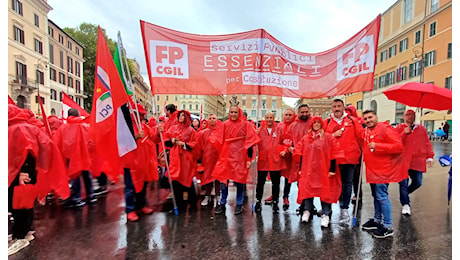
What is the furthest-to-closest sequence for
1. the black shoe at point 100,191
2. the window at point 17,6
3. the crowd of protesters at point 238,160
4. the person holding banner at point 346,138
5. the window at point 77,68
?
the window at point 77,68 < the window at point 17,6 < the black shoe at point 100,191 < the person holding banner at point 346,138 < the crowd of protesters at point 238,160

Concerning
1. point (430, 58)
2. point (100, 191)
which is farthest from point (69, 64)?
point (430, 58)

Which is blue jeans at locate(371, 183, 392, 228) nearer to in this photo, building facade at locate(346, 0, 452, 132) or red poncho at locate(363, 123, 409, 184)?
red poncho at locate(363, 123, 409, 184)

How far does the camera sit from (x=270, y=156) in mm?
4477

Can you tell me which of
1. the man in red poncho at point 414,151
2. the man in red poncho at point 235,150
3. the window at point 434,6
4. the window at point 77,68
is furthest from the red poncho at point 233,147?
the window at point 77,68

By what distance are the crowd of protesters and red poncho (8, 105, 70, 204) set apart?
0.04ft

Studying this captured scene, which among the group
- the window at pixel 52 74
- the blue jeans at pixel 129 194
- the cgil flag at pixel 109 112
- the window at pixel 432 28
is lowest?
the blue jeans at pixel 129 194

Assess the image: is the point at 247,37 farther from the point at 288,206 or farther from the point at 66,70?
the point at 66,70

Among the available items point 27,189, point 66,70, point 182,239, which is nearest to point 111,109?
point 27,189

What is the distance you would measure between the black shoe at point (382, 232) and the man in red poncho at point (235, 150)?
6.67ft

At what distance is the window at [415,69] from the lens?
86.6ft

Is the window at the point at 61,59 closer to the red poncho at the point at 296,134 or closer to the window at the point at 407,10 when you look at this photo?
the red poncho at the point at 296,134

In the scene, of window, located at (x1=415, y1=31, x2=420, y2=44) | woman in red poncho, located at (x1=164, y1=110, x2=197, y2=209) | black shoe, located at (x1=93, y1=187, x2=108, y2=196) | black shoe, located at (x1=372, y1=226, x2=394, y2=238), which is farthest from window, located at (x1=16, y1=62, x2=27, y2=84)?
window, located at (x1=415, y1=31, x2=420, y2=44)

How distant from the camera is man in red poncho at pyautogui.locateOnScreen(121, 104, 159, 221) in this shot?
4.00 metres

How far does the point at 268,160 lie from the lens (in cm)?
450
